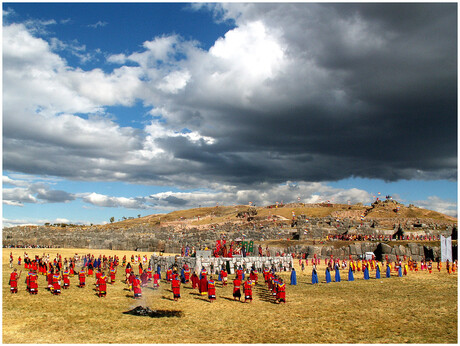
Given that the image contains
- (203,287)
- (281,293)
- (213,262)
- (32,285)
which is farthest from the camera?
(213,262)

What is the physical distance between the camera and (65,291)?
78.8 ft

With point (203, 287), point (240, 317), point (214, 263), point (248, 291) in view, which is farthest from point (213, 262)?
point (240, 317)

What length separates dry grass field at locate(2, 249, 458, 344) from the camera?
1366cm

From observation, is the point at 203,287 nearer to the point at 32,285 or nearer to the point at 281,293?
the point at 281,293

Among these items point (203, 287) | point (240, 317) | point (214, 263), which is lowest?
point (240, 317)

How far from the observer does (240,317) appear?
681 inches

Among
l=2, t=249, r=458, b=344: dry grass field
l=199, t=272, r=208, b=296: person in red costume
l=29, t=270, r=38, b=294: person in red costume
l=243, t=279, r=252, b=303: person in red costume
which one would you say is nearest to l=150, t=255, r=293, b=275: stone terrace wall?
l=2, t=249, r=458, b=344: dry grass field

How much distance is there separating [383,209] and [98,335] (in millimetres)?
125214

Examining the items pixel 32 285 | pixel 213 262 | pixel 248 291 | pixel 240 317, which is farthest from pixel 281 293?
pixel 32 285

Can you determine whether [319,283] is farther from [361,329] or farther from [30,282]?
[30,282]

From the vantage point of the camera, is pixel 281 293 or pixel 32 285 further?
pixel 32 285

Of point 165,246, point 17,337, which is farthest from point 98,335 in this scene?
point 165,246

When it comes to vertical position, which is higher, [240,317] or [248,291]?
[248,291]

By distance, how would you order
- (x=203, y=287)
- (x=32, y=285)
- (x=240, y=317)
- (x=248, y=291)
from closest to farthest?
1. (x=240, y=317)
2. (x=248, y=291)
3. (x=32, y=285)
4. (x=203, y=287)
